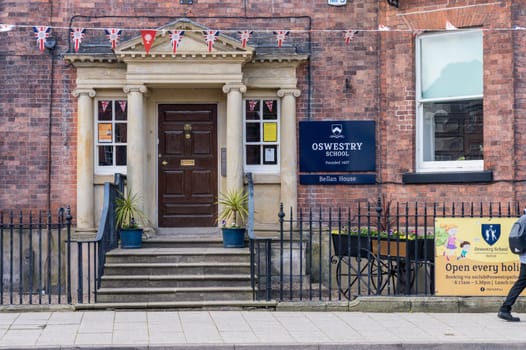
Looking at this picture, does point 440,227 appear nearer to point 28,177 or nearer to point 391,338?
point 391,338

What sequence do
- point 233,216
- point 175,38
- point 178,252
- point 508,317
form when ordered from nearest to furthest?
point 508,317 < point 178,252 < point 175,38 < point 233,216

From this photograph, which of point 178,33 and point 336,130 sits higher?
point 178,33

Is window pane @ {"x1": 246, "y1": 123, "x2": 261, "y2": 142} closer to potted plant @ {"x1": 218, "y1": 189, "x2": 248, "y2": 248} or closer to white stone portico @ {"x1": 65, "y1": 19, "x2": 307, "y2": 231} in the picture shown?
white stone portico @ {"x1": 65, "y1": 19, "x2": 307, "y2": 231}

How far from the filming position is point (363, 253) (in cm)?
1270

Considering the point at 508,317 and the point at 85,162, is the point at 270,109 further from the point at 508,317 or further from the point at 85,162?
the point at 508,317

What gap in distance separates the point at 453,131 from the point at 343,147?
6.03ft

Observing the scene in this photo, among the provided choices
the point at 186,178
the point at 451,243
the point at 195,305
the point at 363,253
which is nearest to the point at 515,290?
the point at 451,243

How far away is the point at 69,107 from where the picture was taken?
13953 mm

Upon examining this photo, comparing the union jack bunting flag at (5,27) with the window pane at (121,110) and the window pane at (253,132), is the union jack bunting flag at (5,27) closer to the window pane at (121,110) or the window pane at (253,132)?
the window pane at (121,110)

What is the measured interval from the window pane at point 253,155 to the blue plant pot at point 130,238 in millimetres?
2459

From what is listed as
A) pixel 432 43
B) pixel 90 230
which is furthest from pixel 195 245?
pixel 432 43

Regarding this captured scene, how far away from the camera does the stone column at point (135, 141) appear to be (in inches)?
535

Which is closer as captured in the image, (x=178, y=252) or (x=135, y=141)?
(x=178, y=252)

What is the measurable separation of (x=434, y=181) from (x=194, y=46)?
4514mm
